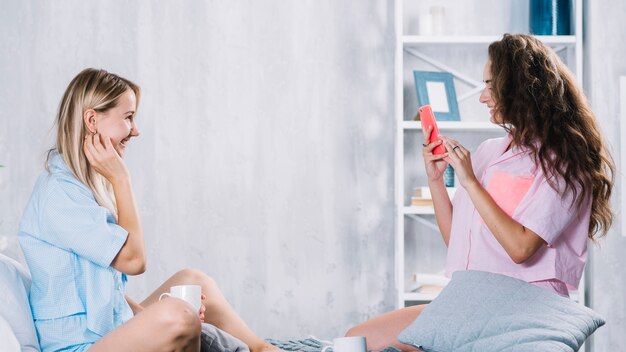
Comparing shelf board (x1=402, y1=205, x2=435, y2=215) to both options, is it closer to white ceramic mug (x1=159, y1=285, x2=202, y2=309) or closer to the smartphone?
the smartphone

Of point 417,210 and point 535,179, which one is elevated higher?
point 535,179

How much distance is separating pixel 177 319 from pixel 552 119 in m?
1.11

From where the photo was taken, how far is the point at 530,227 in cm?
205

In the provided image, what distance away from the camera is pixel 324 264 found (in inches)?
140

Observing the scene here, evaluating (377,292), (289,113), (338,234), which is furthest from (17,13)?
(377,292)

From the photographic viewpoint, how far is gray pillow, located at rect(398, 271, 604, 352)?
5.79ft

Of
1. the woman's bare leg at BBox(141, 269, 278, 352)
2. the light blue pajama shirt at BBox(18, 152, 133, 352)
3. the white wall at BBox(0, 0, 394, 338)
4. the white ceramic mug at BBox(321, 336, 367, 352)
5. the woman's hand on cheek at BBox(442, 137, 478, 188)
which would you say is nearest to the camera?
the white ceramic mug at BBox(321, 336, 367, 352)

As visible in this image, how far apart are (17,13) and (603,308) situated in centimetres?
288

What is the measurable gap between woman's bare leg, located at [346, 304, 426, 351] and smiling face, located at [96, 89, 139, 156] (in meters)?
0.91

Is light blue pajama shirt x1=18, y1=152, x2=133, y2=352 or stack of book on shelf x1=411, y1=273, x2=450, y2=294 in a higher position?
light blue pajama shirt x1=18, y1=152, x2=133, y2=352

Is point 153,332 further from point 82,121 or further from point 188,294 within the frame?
point 82,121

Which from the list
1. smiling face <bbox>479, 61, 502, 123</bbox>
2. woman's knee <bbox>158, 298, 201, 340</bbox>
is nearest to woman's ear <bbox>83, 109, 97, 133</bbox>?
woman's knee <bbox>158, 298, 201, 340</bbox>

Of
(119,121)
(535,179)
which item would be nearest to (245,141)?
(119,121)

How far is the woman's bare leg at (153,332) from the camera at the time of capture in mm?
1820
